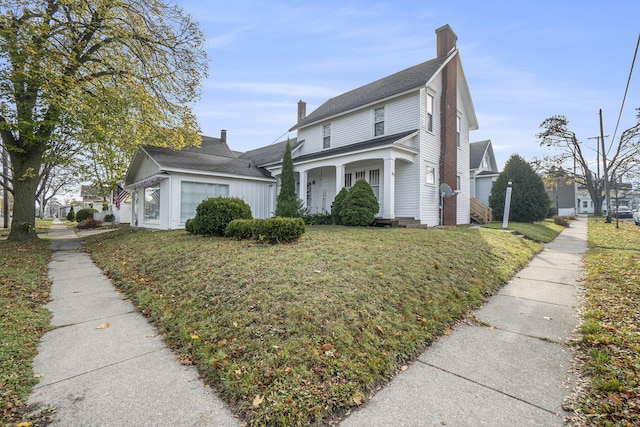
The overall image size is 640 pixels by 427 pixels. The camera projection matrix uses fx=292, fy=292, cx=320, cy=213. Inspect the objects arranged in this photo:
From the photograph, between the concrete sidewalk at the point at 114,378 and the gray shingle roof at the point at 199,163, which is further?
the gray shingle roof at the point at 199,163

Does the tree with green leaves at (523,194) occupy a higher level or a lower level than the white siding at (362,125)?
lower

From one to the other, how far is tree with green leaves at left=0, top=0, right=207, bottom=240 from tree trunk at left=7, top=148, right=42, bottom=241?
1.1 inches

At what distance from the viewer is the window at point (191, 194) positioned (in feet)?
45.4

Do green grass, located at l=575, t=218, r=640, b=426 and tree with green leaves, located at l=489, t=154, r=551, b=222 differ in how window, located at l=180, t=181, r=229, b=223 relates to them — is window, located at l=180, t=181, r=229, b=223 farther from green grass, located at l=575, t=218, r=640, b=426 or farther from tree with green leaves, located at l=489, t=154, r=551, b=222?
tree with green leaves, located at l=489, t=154, r=551, b=222

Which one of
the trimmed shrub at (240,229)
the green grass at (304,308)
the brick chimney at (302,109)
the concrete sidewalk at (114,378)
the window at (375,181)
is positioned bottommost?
the concrete sidewalk at (114,378)

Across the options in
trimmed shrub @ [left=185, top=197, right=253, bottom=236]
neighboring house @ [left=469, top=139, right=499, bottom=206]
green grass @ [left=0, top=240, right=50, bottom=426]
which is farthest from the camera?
neighboring house @ [left=469, top=139, right=499, bottom=206]

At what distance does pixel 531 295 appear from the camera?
5.52 meters

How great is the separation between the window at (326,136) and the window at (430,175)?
600 cm

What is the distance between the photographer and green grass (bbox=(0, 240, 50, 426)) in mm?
2576

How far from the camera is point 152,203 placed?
15711mm

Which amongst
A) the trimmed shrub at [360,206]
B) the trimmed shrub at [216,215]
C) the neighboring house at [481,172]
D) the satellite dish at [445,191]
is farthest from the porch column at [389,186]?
the neighboring house at [481,172]

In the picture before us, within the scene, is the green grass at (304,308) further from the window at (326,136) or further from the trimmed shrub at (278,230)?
the window at (326,136)

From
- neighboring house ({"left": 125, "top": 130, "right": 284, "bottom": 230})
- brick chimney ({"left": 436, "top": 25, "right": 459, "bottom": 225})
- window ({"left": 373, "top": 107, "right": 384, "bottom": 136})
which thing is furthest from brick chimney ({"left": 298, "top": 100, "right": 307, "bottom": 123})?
brick chimney ({"left": 436, "top": 25, "right": 459, "bottom": 225})

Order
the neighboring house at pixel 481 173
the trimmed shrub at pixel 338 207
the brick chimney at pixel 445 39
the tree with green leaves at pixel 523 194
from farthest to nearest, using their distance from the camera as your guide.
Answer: the neighboring house at pixel 481 173, the tree with green leaves at pixel 523 194, the brick chimney at pixel 445 39, the trimmed shrub at pixel 338 207
